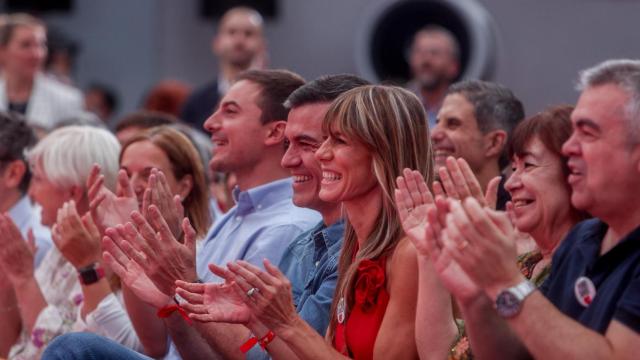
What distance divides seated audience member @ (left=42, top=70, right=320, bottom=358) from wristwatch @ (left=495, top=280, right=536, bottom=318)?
99 cm

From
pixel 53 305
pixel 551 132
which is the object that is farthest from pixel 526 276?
pixel 53 305

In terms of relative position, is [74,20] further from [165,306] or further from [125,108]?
[165,306]

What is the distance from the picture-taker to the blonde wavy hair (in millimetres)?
2691

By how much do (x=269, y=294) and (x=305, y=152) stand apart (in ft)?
2.01

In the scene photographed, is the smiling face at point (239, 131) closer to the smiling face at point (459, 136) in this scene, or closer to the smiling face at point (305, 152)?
the smiling face at point (305, 152)

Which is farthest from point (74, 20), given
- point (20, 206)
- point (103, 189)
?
point (103, 189)

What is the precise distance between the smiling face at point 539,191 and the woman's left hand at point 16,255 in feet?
4.93

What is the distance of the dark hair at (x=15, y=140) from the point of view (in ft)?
14.4

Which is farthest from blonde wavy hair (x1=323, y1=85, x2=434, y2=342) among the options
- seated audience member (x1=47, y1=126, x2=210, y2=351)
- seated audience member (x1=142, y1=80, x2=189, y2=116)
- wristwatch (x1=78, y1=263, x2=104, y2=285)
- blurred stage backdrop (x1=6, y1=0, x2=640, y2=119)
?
blurred stage backdrop (x1=6, y1=0, x2=640, y2=119)

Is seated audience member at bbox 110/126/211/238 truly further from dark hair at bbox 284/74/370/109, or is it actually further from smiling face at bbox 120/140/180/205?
dark hair at bbox 284/74/370/109

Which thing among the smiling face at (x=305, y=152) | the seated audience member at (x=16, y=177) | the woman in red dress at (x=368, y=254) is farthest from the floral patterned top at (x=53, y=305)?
the woman in red dress at (x=368, y=254)

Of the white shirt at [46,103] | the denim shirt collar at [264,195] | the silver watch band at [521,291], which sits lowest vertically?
the white shirt at [46,103]

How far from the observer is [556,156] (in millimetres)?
2939

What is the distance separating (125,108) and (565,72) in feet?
10.7
